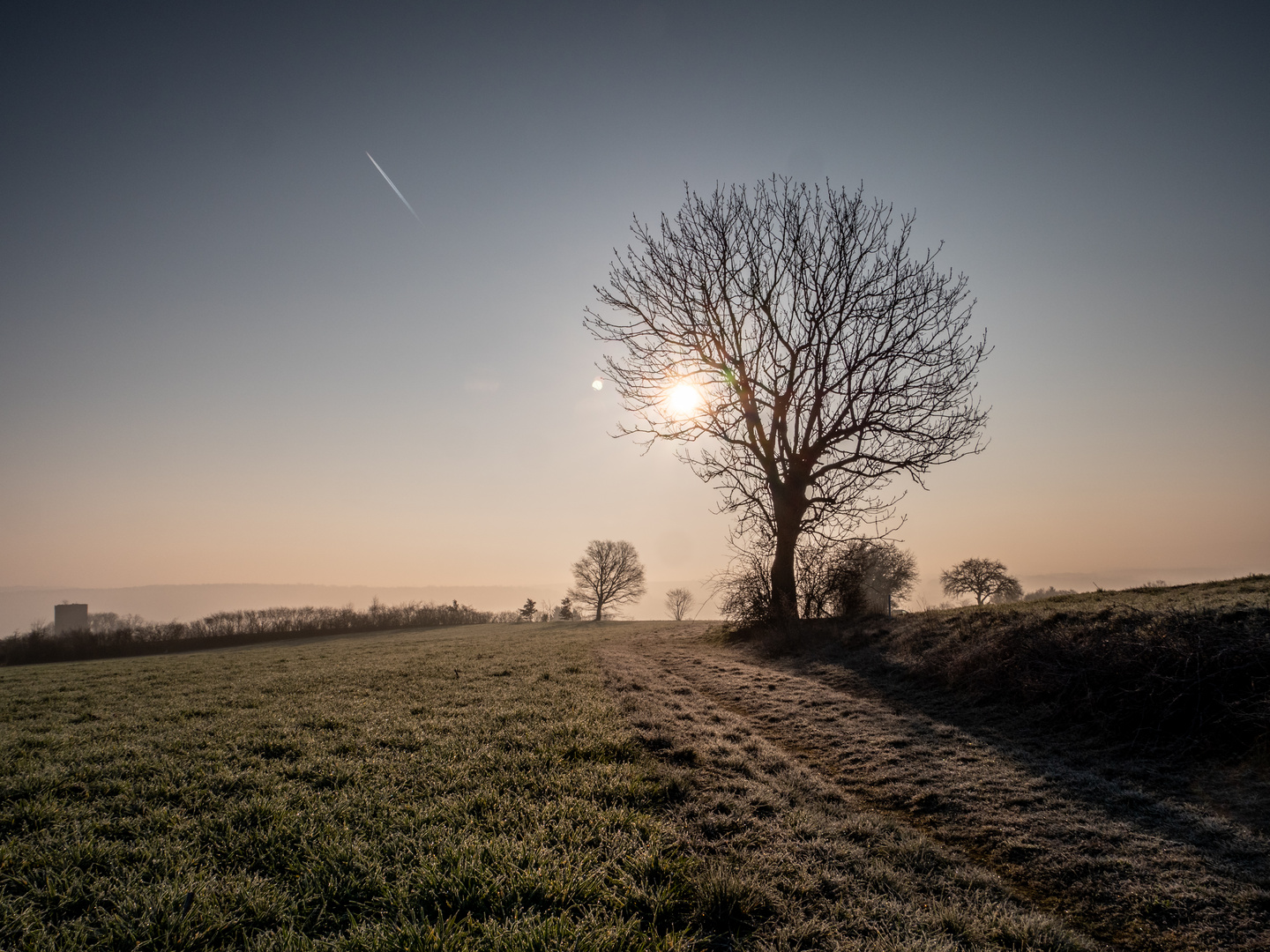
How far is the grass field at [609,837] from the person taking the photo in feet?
8.98

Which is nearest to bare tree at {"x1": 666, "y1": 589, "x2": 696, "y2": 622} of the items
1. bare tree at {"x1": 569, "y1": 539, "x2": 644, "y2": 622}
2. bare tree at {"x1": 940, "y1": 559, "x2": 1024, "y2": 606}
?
bare tree at {"x1": 569, "y1": 539, "x2": 644, "y2": 622}

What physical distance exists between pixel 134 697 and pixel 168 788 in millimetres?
7720

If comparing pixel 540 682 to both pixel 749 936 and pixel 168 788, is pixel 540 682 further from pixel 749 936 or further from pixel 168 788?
pixel 749 936

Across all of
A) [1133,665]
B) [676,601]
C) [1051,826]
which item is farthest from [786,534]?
[676,601]

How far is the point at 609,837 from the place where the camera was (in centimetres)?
359

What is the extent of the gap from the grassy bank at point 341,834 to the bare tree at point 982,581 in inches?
2063

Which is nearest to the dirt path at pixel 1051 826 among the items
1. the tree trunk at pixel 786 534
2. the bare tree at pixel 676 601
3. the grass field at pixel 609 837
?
the grass field at pixel 609 837

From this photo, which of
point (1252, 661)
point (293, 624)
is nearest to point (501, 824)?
point (1252, 661)

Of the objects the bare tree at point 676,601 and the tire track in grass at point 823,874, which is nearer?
the tire track in grass at point 823,874

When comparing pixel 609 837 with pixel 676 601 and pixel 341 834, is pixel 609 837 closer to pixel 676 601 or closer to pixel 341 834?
pixel 341 834

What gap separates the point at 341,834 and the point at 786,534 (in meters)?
15.0

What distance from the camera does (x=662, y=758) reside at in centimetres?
538

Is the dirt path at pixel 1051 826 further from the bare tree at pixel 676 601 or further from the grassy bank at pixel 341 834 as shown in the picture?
the bare tree at pixel 676 601

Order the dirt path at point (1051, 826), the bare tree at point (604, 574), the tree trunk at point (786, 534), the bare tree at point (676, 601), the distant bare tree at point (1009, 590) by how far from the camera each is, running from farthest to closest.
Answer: the bare tree at point (676, 601), the bare tree at point (604, 574), the distant bare tree at point (1009, 590), the tree trunk at point (786, 534), the dirt path at point (1051, 826)
